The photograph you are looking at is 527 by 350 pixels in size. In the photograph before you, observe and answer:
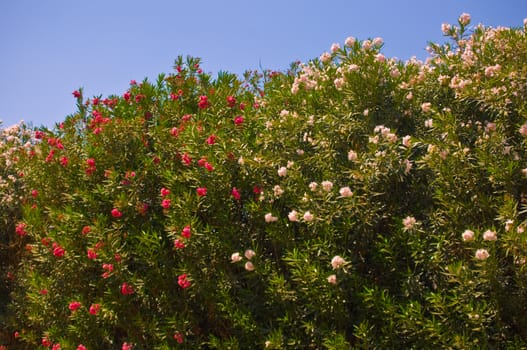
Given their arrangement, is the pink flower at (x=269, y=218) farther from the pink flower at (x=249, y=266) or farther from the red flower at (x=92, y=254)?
the red flower at (x=92, y=254)

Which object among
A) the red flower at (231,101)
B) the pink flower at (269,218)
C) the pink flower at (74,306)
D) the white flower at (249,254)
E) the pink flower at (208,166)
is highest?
the red flower at (231,101)

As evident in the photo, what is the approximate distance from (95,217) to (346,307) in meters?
2.99

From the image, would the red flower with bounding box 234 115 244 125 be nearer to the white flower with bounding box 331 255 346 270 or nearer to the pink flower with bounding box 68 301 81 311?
the white flower with bounding box 331 255 346 270

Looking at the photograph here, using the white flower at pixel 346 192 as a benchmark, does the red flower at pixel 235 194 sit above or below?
above

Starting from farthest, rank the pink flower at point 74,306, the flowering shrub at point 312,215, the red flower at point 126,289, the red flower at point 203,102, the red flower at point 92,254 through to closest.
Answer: the red flower at point 203,102 < the pink flower at point 74,306 < the red flower at point 92,254 < the red flower at point 126,289 < the flowering shrub at point 312,215

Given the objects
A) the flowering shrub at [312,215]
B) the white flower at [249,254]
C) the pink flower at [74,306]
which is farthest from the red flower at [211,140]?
the pink flower at [74,306]

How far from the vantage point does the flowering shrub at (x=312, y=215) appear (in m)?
4.30

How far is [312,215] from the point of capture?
453cm

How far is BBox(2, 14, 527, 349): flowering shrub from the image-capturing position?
4.30 meters

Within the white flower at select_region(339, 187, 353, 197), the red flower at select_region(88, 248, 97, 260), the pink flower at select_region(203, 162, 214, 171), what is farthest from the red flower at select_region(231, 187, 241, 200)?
the red flower at select_region(88, 248, 97, 260)

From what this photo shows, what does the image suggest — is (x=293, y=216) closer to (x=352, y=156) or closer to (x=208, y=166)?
(x=352, y=156)

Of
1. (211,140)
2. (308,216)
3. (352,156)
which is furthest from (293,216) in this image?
(211,140)

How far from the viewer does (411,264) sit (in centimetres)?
452

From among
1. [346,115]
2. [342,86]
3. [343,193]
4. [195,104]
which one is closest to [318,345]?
[343,193]
